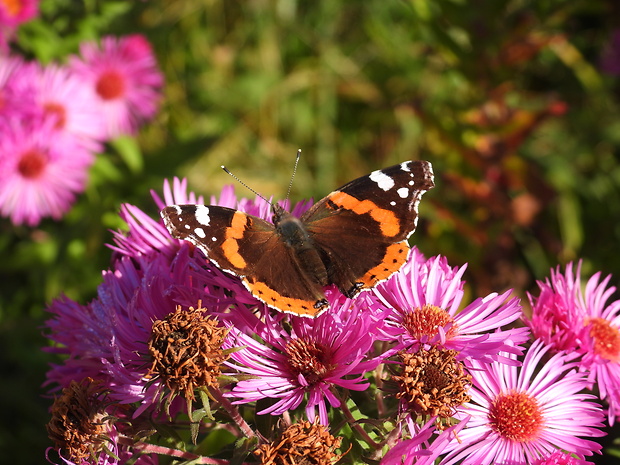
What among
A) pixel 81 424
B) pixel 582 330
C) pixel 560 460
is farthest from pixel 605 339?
pixel 81 424

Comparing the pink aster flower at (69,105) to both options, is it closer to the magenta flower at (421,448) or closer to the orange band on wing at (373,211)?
the orange band on wing at (373,211)

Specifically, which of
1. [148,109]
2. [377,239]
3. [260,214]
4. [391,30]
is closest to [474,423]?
[377,239]

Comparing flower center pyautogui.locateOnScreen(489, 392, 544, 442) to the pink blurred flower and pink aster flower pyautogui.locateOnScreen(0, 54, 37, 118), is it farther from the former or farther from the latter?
the pink blurred flower

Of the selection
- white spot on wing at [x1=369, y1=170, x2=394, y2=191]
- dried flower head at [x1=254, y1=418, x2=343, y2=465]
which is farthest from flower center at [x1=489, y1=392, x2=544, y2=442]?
white spot on wing at [x1=369, y1=170, x2=394, y2=191]

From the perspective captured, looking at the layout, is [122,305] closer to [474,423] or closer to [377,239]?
[377,239]

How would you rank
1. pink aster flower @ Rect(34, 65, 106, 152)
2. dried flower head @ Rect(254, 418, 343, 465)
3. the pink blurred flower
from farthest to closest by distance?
the pink blurred flower → pink aster flower @ Rect(34, 65, 106, 152) → dried flower head @ Rect(254, 418, 343, 465)

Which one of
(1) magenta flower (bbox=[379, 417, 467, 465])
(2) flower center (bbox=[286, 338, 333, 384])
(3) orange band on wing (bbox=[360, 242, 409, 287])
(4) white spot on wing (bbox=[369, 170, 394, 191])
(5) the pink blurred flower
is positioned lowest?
(1) magenta flower (bbox=[379, 417, 467, 465])

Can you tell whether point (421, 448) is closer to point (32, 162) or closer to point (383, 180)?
point (383, 180)
